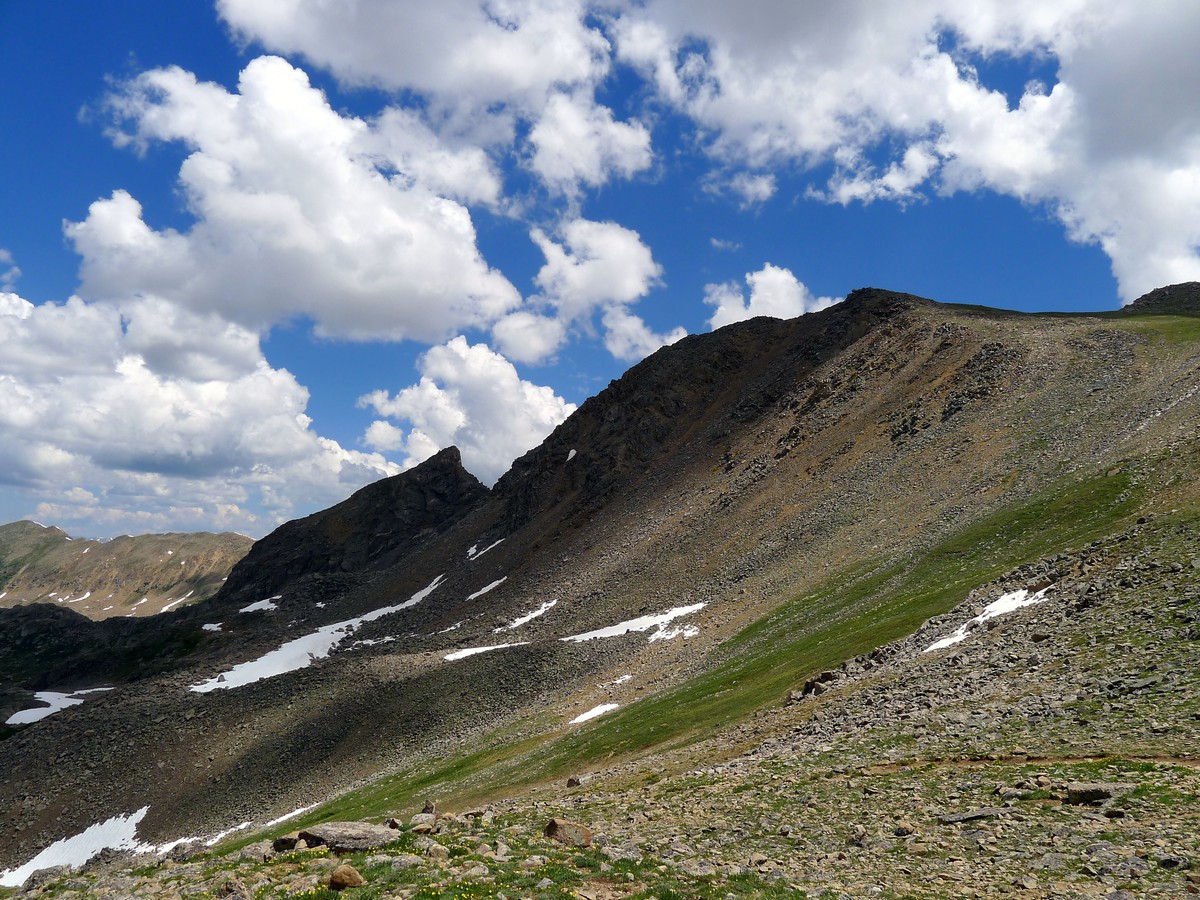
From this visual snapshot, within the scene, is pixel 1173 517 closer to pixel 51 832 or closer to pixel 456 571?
pixel 51 832

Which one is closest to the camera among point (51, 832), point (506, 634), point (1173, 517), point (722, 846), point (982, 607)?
point (722, 846)

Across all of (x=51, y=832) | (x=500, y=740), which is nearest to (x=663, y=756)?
(x=500, y=740)

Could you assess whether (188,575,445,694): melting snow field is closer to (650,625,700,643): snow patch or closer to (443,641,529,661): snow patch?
(443,641,529,661): snow patch

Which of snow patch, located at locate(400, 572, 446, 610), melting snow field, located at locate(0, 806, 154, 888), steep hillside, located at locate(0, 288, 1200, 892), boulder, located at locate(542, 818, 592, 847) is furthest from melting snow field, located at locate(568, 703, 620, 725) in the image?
snow patch, located at locate(400, 572, 446, 610)

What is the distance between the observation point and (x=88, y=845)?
69.2 meters

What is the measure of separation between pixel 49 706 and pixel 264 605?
4229 centimetres

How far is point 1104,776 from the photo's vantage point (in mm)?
19203

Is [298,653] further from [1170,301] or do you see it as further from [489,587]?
[1170,301]

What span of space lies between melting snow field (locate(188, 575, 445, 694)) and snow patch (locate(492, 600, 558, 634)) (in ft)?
102

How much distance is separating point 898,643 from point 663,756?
560 inches

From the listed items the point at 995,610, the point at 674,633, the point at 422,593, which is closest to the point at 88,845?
the point at 674,633

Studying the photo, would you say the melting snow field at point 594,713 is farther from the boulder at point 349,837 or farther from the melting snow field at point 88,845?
the melting snow field at point 88,845

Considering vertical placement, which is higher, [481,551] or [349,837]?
[481,551]

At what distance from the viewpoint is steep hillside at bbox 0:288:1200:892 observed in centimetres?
5216
